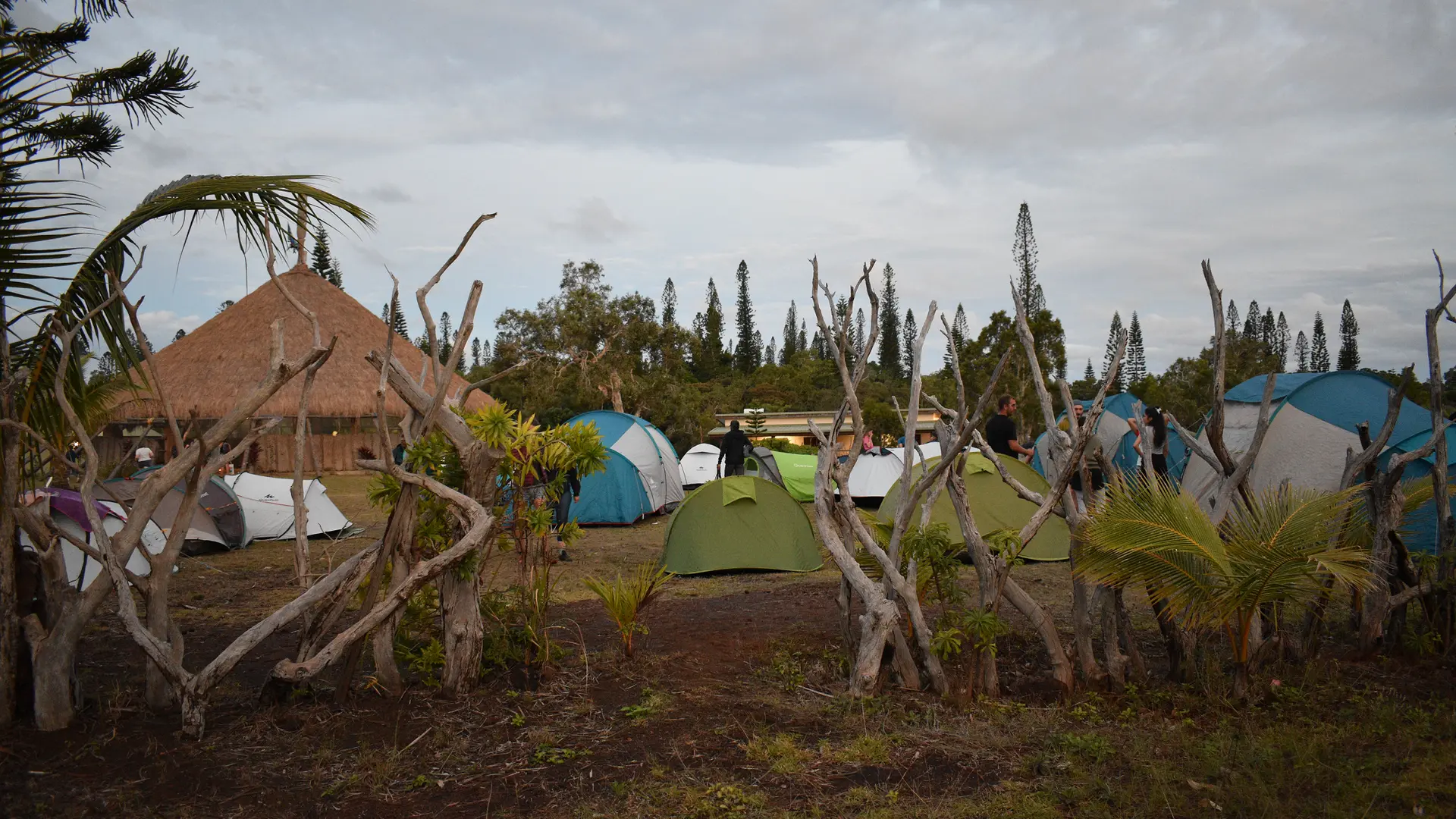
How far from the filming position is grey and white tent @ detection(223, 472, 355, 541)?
523 inches

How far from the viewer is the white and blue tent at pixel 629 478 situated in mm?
14586

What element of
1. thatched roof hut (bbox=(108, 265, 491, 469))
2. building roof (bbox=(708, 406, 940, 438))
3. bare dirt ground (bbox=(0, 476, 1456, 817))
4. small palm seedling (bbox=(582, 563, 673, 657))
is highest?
thatched roof hut (bbox=(108, 265, 491, 469))

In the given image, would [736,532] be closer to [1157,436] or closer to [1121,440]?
[1157,436]

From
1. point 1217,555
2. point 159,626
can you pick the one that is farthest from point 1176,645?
point 159,626

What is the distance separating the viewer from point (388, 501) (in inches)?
218

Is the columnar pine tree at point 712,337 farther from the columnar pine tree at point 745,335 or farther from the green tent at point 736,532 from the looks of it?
the green tent at point 736,532

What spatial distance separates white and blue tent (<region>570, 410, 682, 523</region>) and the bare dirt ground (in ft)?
27.4

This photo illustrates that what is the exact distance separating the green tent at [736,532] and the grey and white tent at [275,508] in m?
5.92

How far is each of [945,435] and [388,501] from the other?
3.50 meters

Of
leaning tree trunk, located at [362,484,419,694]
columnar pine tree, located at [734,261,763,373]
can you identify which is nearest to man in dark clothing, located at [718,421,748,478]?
leaning tree trunk, located at [362,484,419,694]

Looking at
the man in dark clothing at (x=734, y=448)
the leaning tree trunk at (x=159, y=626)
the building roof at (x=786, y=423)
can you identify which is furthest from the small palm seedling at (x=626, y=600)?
the building roof at (x=786, y=423)

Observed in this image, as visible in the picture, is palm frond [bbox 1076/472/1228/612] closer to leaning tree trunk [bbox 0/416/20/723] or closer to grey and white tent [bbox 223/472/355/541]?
leaning tree trunk [bbox 0/416/20/723]

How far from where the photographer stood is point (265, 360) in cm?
2691

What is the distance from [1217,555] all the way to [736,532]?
6.05m
